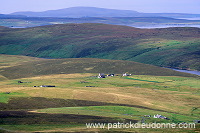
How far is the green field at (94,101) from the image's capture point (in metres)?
44.8

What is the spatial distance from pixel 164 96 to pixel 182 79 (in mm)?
24231

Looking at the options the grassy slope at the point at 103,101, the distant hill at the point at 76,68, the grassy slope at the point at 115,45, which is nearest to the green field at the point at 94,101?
the grassy slope at the point at 103,101

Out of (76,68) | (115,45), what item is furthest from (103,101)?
(115,45)

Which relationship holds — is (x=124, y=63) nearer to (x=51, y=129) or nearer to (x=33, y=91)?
(x=33, y=91)

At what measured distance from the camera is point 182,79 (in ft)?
304

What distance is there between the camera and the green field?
44.8m

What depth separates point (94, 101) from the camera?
62844 millimetres

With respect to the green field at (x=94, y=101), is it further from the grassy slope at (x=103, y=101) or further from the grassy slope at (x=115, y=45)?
the grassy slope at (x=115, y=45)

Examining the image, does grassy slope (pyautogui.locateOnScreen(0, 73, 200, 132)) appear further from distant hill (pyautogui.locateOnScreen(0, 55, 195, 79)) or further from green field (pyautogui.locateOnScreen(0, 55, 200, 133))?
distant hill (pyautogui.locateOnScreen(0, 55, 195, 79))

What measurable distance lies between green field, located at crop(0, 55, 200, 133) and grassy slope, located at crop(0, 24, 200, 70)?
110ft

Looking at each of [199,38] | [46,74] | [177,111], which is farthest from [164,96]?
[199,38]

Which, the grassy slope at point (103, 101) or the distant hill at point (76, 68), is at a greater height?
the grassy slope at point (103, 101)

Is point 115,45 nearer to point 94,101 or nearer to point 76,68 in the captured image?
point 76,68

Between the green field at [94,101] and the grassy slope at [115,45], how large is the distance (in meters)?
33.5
